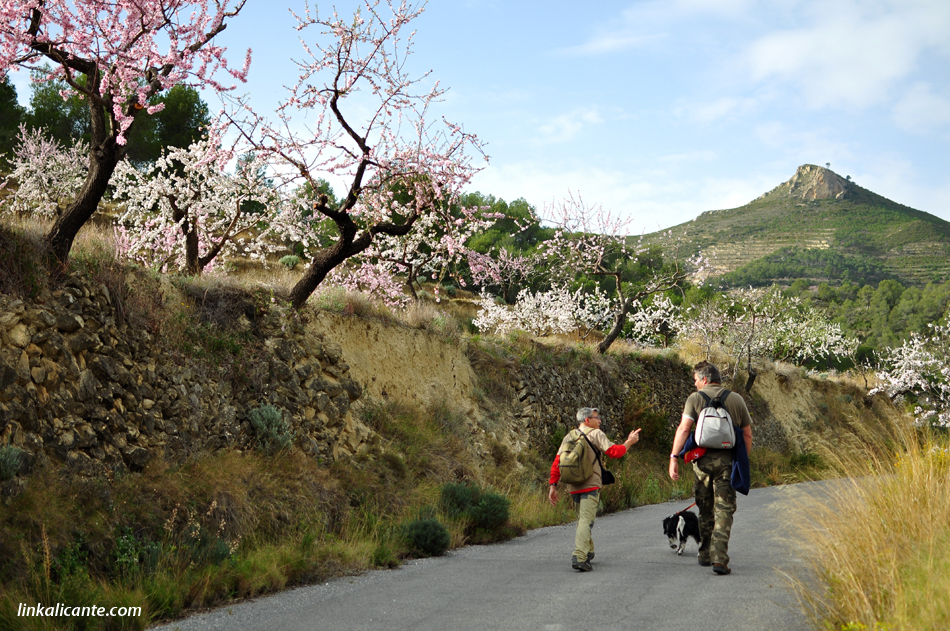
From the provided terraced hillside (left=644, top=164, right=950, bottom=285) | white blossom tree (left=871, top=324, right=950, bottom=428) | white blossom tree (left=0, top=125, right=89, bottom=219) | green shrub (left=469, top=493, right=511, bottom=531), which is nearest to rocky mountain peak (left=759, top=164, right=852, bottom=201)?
terraced hillside (left=644, top=164, right=950, bottom=285)

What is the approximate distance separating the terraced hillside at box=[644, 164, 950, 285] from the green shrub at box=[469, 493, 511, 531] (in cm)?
7319

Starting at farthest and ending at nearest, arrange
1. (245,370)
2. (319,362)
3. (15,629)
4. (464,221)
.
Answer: (464,221)
(319,362)
(245,370)
(15,629)

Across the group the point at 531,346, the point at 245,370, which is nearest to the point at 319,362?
the point at 245,370

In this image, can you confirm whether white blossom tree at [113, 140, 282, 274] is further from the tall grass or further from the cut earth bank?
the tall grass

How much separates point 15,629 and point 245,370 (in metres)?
5.54

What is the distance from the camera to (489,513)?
1052cm

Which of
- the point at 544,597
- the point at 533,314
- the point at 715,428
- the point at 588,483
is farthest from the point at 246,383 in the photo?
the point at 533,314

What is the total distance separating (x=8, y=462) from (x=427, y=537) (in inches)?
192

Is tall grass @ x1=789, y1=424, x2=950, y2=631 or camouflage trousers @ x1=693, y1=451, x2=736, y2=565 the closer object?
tall grass @ x1=789, y1=424, x2=950, y2=631

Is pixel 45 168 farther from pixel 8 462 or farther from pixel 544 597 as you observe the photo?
pixel 544 597

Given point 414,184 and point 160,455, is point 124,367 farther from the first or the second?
point 414,184

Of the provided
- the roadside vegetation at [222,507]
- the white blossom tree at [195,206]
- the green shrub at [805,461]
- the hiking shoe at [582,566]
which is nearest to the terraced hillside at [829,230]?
the green shrub at [805,461]

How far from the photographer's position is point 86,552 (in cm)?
602

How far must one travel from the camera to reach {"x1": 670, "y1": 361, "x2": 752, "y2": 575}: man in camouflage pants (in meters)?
7.34
